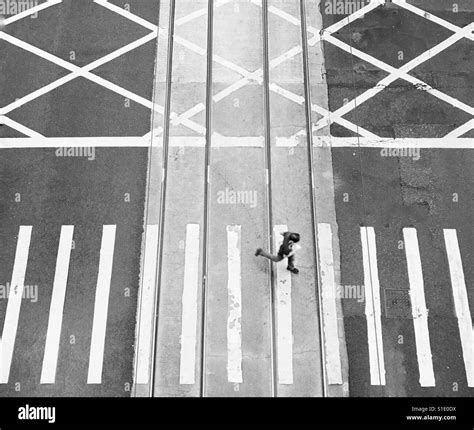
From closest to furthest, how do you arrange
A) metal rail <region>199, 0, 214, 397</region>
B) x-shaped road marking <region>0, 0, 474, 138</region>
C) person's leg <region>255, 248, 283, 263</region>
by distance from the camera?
metal rail <region>199, 0, 214, 397</region> < person's leg <region>255, 248, 283, 263</region> < x-shaped road marking <region>0, 0, 474, 138</region>

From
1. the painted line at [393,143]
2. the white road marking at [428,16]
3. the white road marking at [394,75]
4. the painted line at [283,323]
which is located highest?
the white road marking at [428,16]

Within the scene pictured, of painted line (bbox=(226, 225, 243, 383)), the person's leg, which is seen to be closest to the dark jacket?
the person's leg

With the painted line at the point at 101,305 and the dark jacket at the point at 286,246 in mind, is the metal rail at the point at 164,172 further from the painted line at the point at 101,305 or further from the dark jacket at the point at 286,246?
the dark jacket at the point at 286,246

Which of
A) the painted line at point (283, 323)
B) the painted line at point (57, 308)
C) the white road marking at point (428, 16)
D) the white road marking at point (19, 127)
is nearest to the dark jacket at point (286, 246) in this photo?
the painted line at point (283, 323)

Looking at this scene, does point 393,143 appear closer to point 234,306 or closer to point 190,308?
point 234,306

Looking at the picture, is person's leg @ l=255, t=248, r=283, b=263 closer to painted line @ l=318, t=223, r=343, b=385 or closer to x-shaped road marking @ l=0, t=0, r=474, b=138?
painted line @ l=318, t=223, r=343, b=385
